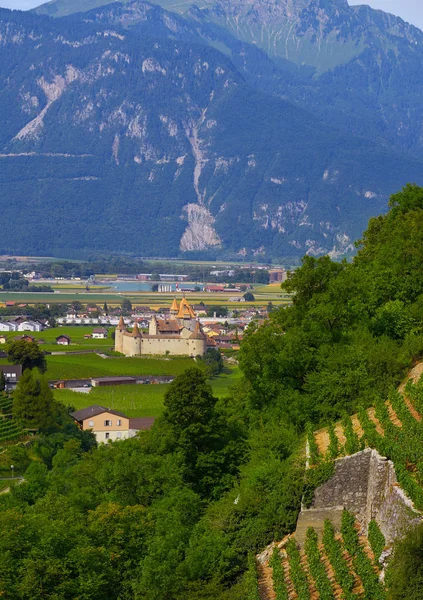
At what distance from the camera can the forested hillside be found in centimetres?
1939

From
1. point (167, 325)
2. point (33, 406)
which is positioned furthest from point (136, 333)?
point (33, 406)

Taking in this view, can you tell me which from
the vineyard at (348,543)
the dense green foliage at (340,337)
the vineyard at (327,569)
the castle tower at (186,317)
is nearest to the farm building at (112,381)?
the castle tower at (186,317)

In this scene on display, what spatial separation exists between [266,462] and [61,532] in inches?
146

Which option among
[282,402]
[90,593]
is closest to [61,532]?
[90,593]

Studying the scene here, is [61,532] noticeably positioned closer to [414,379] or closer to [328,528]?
[328,528]

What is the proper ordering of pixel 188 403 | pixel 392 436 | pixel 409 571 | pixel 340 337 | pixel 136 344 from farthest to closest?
1. pixel 136 344
2. pixel 188 403
3. pixel 340 337
4. pixel 392 436
5. pixel 409 571

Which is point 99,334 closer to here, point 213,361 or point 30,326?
point 30,326

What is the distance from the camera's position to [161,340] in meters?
124

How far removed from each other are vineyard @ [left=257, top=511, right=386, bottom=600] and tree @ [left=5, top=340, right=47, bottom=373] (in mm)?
68710

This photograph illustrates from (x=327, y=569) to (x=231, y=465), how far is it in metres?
9.25

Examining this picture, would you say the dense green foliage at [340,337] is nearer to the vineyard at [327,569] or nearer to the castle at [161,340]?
the vineyard at [327,569]

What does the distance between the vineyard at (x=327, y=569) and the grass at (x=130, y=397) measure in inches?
2061

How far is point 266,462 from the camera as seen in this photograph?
22234 mm

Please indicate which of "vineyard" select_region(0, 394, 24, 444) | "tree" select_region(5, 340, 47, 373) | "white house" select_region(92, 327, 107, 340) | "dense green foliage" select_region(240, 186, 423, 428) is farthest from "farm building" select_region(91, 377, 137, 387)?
"dense green foliage" select_region(240, 186, 423, 428)
